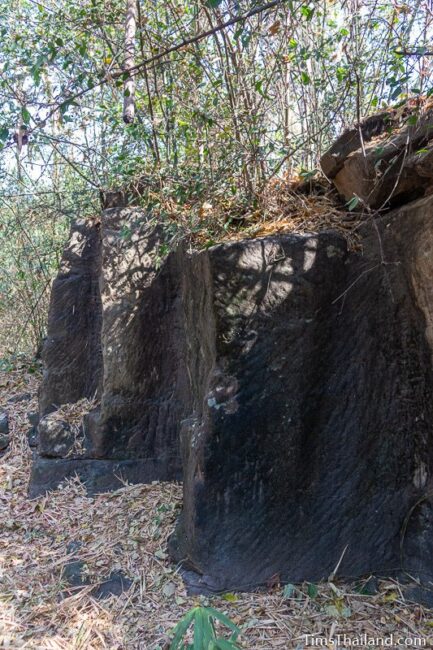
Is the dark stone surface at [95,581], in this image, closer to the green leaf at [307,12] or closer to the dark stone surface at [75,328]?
the dark stone surface at [75,328]

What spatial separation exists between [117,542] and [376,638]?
169 centimetres

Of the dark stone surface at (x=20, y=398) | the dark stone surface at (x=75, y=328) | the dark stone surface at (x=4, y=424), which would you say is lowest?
the dark stone surface at (x=4, y=424)

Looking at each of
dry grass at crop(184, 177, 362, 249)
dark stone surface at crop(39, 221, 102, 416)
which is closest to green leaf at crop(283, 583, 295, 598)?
dry grass at crop(184, 177, 362, 249)

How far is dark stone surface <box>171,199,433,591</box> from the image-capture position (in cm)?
292

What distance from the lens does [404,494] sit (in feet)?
9.57

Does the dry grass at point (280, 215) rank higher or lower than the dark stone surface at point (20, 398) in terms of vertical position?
higher

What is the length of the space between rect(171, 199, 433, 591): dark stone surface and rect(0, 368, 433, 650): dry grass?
0.17 metres

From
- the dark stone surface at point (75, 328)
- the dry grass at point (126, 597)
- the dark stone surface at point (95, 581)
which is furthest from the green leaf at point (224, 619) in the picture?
the dark stone surface at point (75, 328)

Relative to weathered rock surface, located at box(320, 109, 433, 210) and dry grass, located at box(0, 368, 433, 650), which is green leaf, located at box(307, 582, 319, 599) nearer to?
dry grass, located at box(0, 368, 433, 650)

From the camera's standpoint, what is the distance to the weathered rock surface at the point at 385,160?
276cm

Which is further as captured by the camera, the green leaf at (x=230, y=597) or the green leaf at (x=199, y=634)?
the green leaf at (x=230, y=597)

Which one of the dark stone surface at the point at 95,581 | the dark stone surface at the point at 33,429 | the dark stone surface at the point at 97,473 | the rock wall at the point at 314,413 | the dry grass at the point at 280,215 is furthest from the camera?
the dark stone surface at the point at 33,429

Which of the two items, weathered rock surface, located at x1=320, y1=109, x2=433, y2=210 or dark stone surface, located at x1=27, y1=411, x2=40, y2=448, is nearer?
weathered rock surface, located at x1=320, y1=109, x2=433, y2=210

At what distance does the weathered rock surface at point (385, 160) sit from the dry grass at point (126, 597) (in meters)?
2.03
